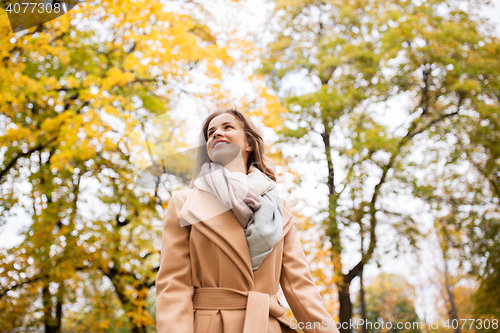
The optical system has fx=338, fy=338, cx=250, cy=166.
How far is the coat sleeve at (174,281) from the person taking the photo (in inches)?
51.3

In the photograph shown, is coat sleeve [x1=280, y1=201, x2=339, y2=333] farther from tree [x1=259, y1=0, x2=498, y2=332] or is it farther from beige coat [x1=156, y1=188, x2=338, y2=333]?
tree [x1=259, y1=0, x2=498, y2=332]

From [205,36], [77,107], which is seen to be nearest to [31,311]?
[77,107]

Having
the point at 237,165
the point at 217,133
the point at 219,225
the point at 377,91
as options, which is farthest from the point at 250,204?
the point at 377,91

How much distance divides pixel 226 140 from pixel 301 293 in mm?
807

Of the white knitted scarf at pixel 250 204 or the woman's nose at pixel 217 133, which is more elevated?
the woman's nose at pixel 217 133

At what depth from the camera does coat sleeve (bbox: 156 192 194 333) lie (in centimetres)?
130

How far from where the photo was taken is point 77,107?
5.18 metres

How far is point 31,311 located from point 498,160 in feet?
34.9

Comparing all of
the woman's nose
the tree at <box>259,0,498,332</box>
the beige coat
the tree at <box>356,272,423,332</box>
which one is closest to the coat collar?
the beige coat

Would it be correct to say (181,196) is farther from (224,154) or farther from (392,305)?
(392,305)

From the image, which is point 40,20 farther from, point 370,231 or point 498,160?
point 498,160

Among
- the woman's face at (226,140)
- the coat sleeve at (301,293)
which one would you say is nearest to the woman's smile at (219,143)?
the woman's face at (226,140)

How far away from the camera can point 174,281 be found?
140cm

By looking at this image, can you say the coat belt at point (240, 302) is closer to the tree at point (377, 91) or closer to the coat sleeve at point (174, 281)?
the coat sleeve at point (174, 281)
